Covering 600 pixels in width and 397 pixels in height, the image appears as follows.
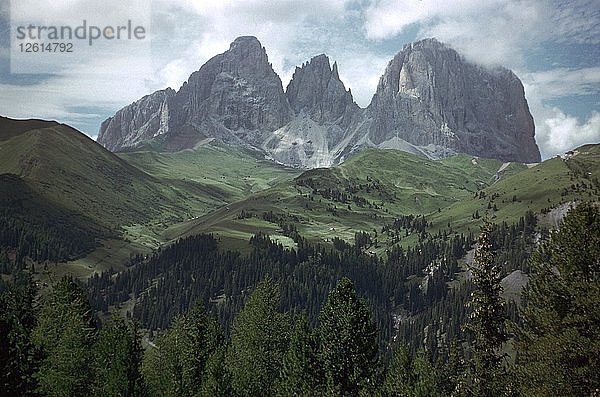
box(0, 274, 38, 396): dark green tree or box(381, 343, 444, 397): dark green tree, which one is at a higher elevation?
box(0, 274, 38, 396): dark green tree

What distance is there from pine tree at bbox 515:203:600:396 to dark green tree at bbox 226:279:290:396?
132 ft

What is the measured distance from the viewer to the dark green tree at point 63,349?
55.7 metres

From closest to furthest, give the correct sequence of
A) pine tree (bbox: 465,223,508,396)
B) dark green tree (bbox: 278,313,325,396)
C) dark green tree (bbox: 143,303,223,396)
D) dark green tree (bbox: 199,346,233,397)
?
pine tree (bbox: 465,223,508,396)
dark green tree (bbox: 278,313,325,396)
dark green tree (bbox: 199,346,233,397)
dark green tree (bbox: 143,303,223,396)

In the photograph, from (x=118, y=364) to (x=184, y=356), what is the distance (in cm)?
1107

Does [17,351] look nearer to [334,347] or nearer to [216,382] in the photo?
[216,382]

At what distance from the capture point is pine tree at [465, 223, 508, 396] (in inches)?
1500

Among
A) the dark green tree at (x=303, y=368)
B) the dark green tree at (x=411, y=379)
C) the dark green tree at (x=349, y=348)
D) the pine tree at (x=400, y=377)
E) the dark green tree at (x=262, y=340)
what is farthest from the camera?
the dark green tree at (x=262, y=340)

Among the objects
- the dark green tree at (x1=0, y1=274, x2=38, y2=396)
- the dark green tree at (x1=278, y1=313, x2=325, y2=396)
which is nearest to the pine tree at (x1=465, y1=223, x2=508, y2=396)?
the dark green tree at (x1=278, y1=313, x2=325, y2=396)

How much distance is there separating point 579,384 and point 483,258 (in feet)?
34.7

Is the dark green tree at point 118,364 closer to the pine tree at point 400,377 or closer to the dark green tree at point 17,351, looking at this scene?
the dark green tree at point 17,351

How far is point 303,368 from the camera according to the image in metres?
52.7

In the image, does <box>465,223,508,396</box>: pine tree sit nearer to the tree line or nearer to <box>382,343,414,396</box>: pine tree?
the tree line

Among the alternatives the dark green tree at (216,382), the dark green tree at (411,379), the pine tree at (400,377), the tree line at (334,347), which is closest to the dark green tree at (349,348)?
the tree line at (334,347)

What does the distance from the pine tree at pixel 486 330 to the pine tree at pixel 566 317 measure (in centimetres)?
179
